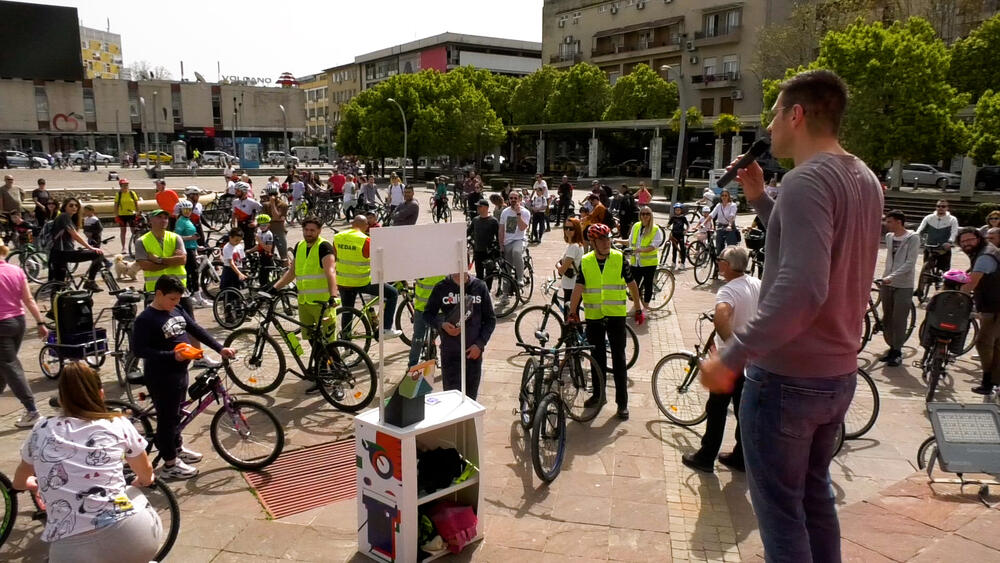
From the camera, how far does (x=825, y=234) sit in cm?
211

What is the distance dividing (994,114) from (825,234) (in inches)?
1004

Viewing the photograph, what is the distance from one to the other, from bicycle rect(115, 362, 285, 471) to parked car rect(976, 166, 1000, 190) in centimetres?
3747

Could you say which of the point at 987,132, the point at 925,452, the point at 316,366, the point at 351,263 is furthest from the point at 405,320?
the point at 987,132

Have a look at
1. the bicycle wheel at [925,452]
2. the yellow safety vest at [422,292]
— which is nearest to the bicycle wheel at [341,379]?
the yellow safety vest at [422,292]

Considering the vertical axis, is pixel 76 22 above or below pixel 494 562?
above

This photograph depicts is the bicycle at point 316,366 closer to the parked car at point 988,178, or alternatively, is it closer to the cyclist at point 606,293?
the cyclist at point 606,293

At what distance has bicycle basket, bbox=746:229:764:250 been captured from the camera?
42.8 feet

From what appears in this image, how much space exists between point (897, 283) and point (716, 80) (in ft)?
160

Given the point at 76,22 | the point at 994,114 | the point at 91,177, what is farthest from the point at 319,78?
the point at 994,114

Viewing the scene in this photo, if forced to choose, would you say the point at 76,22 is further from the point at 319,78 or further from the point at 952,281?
the point at 952,281

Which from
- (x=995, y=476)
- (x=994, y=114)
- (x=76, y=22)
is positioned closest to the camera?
(x=995, y=476)

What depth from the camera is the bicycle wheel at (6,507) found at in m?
4.44

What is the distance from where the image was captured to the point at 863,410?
21.2ft

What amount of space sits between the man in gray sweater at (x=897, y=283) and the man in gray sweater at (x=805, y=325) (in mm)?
7166
